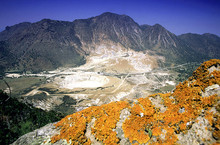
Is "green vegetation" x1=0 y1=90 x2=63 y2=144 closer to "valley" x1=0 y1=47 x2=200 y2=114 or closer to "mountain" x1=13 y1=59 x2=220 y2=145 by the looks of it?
"mountain" x1=13 y1=59 x2=220 y2=145

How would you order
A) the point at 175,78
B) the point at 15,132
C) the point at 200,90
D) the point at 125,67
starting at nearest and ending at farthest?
1. the point at 200,90
2. the point at 15,132
3. the point at 175,78
4. the point at 125,67

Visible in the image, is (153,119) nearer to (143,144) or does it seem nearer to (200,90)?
(143,144)

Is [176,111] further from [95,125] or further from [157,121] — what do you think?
[95,125]

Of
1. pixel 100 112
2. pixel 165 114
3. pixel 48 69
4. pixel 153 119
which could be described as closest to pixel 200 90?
pixel 165 114

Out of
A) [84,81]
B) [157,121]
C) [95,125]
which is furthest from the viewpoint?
[84,81]

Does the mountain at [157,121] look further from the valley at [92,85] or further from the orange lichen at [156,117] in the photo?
the valley at [92,85]

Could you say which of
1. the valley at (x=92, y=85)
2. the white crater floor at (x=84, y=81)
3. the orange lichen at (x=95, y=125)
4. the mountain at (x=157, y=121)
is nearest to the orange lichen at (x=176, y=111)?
the mountain at (x=157, y=121)

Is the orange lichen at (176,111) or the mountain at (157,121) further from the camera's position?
the orange lichen at (176,111)

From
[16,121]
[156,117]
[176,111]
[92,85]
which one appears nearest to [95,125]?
[156,117]
